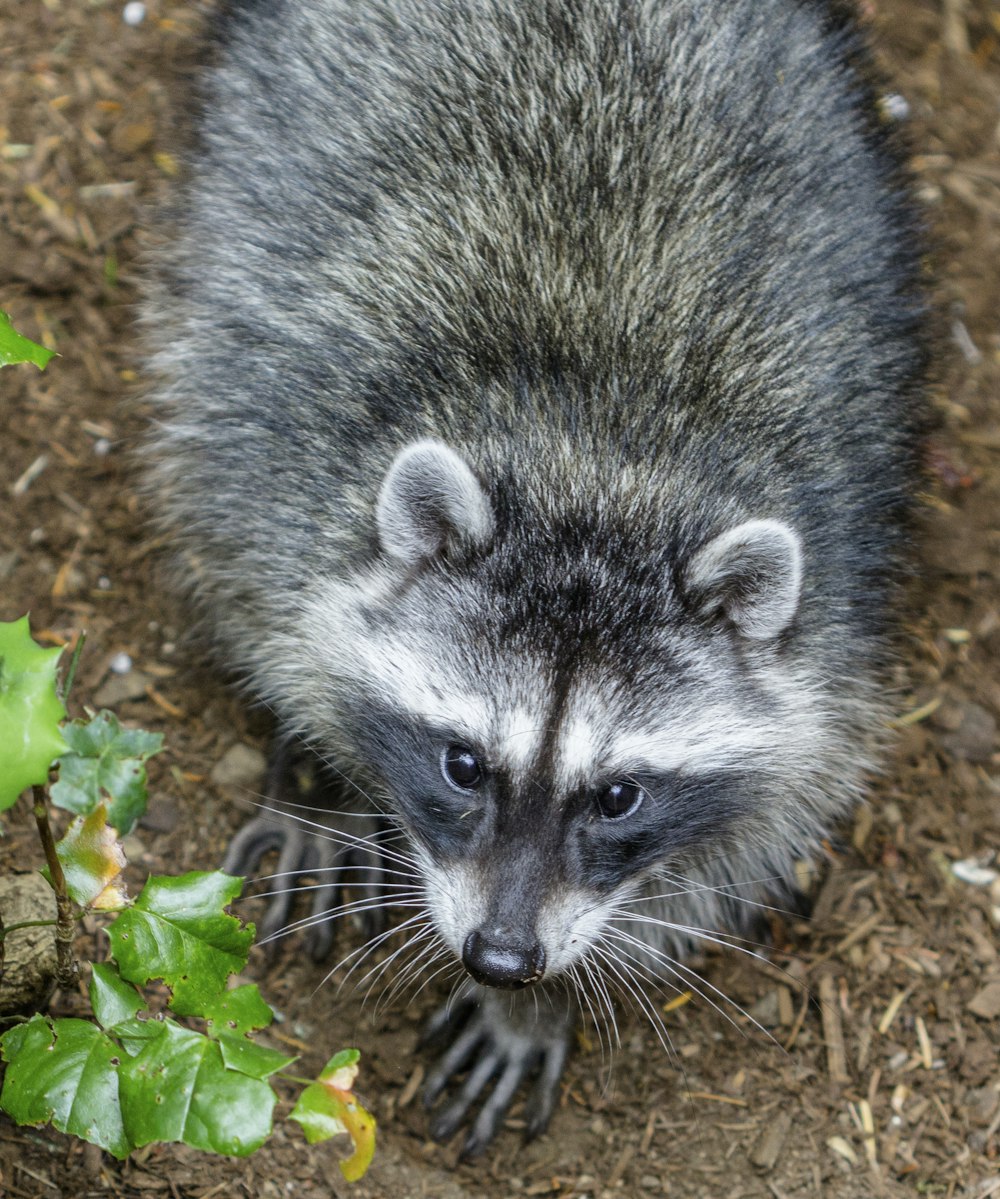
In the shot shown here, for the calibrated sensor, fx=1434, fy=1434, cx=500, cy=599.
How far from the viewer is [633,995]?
13.9 feet

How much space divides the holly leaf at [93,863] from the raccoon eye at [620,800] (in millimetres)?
1163

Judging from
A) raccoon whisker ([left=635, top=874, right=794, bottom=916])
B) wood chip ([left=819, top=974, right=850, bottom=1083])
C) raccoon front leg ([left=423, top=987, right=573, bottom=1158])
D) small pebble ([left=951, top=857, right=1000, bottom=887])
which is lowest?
raccoon front leg ([left=423, top=987, right=573, bottom=1158])

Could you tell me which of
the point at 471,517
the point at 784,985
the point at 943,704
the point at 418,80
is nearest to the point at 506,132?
the point at 418,80

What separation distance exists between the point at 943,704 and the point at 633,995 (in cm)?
163

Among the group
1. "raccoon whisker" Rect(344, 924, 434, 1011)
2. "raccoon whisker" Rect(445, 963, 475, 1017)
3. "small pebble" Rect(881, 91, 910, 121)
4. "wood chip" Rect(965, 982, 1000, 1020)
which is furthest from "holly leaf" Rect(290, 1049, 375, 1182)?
"small pebble" Rect(881, 91, 910, 121)

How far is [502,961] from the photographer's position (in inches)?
134

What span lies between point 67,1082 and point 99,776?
0.78 m

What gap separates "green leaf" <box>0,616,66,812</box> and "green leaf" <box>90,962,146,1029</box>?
57 cm

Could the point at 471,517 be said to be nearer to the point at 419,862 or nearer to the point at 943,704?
the point at 419,862

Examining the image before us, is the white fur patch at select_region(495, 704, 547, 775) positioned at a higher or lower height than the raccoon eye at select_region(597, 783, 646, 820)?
higher

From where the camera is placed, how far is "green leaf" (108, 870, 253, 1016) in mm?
2973

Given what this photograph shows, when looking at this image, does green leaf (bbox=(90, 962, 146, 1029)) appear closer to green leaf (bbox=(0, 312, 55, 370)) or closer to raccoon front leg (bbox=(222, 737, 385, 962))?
green leaf (bbox=(0, 312, 55, 370))

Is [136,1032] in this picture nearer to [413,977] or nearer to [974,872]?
[413,977]

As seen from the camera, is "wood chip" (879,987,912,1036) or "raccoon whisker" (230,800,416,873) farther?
"wood chip" (879,987,912,1036)
